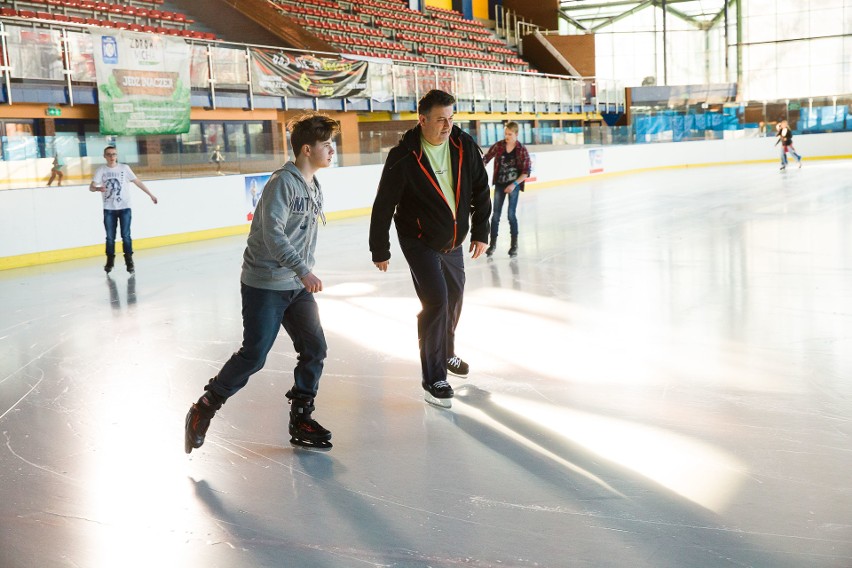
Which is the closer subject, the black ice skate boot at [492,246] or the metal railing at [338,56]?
the black ice skate boot at [492,246]

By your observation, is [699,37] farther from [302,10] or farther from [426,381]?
[426,381]

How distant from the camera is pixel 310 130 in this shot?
3.68 meters

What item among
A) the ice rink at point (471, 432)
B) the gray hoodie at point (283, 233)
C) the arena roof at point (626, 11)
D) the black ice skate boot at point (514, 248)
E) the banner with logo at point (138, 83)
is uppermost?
the arena roof at point (626, 11)

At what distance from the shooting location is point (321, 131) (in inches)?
145

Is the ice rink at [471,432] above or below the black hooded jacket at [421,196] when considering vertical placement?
below

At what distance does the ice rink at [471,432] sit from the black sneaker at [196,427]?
0.23 ft

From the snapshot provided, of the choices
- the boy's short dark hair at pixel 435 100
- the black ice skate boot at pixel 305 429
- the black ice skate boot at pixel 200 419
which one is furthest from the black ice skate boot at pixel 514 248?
the black ice skate boot at pixel 200 419

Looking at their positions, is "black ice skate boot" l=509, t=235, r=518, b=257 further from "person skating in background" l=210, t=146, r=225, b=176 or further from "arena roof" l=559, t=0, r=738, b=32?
"arena roof" l=559, t=0, r=738, b=32

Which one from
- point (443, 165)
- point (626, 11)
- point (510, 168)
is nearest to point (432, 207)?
point (443, 165)

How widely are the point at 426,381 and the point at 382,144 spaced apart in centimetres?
1477

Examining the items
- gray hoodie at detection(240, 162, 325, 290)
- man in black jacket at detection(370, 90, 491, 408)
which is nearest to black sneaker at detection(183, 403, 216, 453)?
gray hoodie at detection(240, 162, 325, 290)

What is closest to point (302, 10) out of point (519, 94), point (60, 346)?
point (519, 94)

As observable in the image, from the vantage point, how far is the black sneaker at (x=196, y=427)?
12.7 ft

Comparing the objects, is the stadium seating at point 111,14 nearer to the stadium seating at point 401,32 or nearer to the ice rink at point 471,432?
the stadium seating at point 401,32
